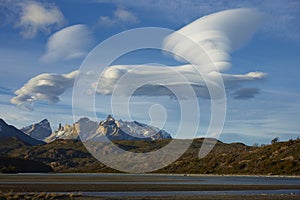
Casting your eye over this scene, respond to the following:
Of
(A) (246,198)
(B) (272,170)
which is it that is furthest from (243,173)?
(A) (246,198)

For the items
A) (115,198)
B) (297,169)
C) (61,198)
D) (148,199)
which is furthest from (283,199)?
(297,169)

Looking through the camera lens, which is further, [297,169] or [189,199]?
[297,169]

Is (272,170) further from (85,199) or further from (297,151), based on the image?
(85,199)

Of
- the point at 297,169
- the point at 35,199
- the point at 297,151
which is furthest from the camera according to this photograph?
the point at 297,151

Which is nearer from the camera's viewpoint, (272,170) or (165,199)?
(165,199)

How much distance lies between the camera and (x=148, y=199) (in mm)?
52469

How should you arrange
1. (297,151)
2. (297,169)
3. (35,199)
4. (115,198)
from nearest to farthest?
(35,199)
(115,198)
(297,169)
(297,151)

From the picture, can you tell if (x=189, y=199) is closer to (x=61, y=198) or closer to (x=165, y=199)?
(x=165, y=199)

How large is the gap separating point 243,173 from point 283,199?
149 meters

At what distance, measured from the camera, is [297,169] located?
17638cm

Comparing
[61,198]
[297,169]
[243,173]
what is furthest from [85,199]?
[243,173]

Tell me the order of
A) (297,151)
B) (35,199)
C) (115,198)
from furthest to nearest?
(297,151) → (115,198) → (35,199)

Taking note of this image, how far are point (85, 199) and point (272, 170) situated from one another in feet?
478

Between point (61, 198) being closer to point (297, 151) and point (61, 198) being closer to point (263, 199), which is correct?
point (263, 199)
